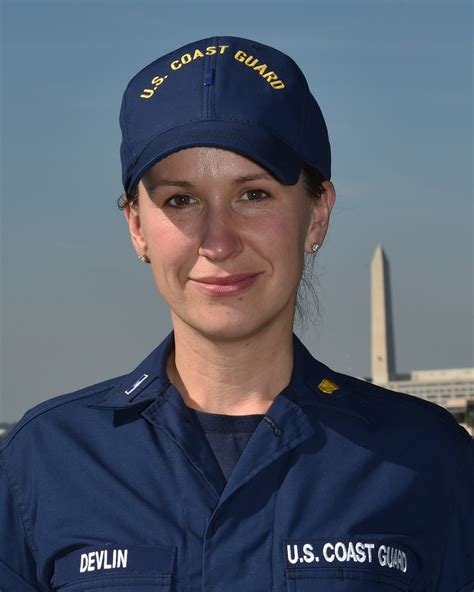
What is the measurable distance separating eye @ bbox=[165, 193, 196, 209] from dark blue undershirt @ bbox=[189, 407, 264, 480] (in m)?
0.66

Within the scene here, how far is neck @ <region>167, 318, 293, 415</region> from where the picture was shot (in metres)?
4.69

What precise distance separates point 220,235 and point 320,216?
0.53m

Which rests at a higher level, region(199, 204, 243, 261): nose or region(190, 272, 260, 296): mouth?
region(199, 204, 243, 261): nose

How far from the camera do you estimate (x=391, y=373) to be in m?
159

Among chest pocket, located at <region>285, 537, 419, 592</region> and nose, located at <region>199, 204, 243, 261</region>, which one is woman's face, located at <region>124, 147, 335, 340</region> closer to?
nose, located at <region>199, 204, 243, 261</region>

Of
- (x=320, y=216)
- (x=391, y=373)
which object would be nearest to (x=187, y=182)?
(x=320, y=216)

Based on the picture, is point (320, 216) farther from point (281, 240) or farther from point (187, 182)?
point (187, 182)

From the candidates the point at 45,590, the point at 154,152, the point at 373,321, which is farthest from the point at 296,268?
the point at 373,321

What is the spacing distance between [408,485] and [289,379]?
0.51 metres

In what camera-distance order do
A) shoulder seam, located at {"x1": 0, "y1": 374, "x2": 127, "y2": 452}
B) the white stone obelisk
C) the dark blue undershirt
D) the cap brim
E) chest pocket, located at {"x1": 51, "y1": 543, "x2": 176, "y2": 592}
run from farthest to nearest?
the white stone obelisk < shoulder seam, located at {"x1": 0, "y1": 374, "x2": 127, "y2": 452} < the dark blue undershirt < chest pocket, located at {"x1": 51, "y1": 543, "x2": 176, "y2": 592} < the cap brim

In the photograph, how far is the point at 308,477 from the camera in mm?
4629

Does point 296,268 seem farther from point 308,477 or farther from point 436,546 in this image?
point 436,546

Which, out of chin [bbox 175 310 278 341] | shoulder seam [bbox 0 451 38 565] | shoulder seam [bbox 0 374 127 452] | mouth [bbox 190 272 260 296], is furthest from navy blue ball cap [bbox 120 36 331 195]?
shoulder seam [bbox 0 451 38 565]

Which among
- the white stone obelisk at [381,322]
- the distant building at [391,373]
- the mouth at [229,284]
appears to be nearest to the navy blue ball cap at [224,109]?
the mouth at [229,284]
